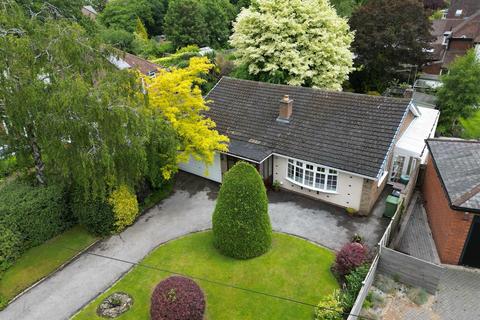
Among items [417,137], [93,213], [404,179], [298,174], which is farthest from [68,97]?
[417,137]

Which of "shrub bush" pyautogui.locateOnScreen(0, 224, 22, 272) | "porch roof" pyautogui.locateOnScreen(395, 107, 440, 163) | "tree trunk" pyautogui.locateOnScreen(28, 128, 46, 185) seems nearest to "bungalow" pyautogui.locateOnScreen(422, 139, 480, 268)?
"porch roof" pyautogui.locateOnScreen(395, 107, 440, 163)

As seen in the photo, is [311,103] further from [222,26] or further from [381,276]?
[222,26]

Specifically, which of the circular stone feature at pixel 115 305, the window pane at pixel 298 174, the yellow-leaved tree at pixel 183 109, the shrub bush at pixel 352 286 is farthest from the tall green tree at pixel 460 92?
the circular stone feature at pixel 115 305

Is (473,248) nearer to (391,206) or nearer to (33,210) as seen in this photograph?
(391,206)

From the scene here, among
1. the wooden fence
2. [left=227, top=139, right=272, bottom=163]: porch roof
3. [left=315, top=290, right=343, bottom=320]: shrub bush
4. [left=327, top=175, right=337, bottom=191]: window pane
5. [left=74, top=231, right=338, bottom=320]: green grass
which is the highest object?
[left=227, top=139, right=272, bottom=163]: porch roof

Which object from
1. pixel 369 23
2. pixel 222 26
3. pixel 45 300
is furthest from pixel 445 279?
pixel 222 26

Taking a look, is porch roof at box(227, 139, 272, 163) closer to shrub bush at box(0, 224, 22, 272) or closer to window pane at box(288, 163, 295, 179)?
window pane at box(288, 163, 295, 179)
